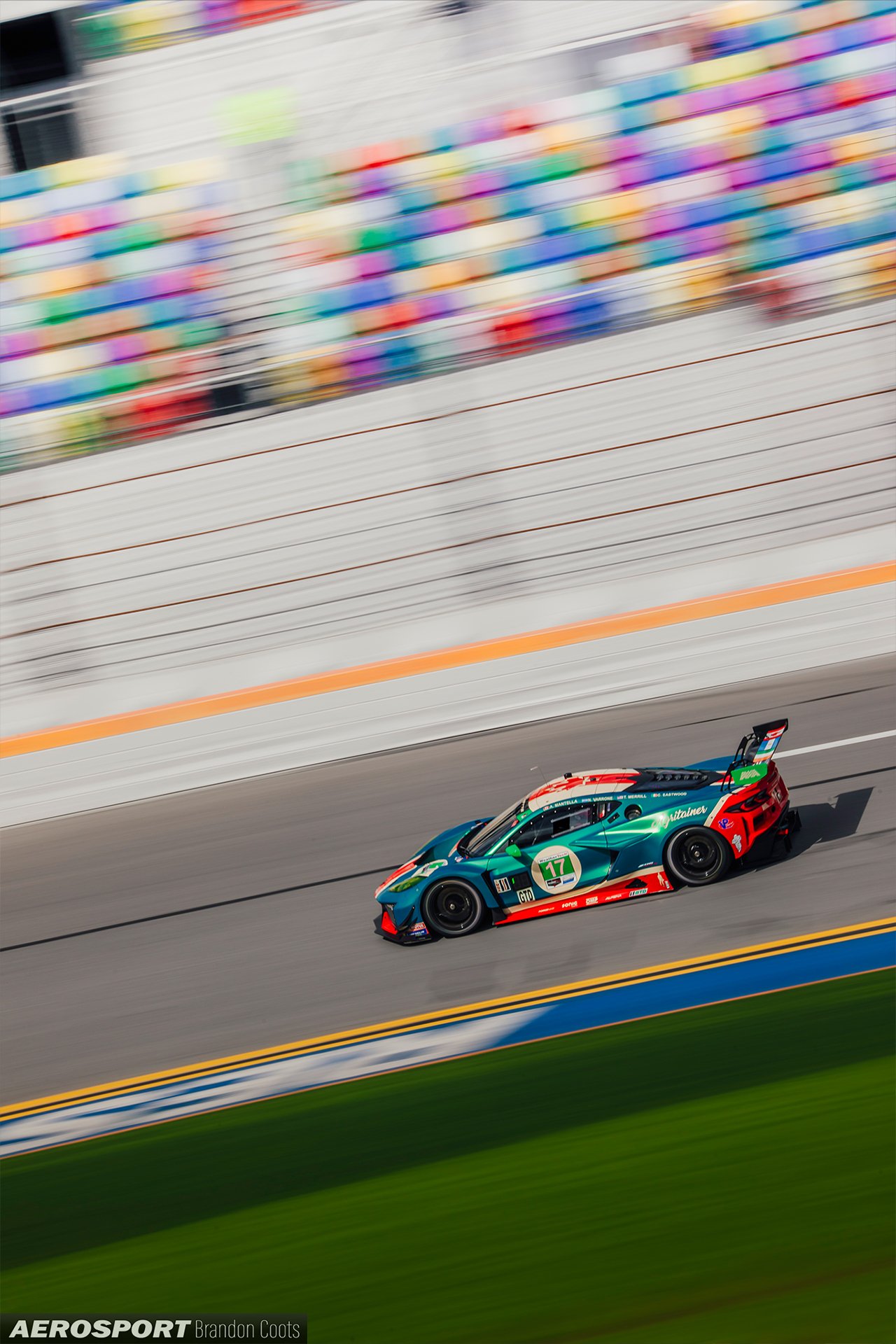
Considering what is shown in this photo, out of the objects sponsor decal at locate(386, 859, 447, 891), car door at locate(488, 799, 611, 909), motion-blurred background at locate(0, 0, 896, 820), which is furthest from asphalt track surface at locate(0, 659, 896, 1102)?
motion-blurred background at locate(0, 0, 896, 820)

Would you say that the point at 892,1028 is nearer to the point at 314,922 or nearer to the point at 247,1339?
the point at 247,1339

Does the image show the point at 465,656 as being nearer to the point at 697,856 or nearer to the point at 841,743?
the point at 841,743

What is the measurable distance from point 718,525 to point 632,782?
5.91 meters

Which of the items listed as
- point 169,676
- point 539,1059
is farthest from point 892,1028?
point 169,676

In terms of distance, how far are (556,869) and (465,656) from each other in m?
4.60

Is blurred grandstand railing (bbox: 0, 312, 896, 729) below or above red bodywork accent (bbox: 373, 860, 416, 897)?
→ above

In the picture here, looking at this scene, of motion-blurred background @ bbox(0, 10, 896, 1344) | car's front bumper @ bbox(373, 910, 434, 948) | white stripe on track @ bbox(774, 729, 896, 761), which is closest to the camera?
car's front bumper @ bbox(373, 910, 434, 948)

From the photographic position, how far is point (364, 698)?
11641 mm

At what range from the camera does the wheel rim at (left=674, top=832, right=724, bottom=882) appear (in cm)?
719

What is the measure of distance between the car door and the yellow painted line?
0.68 metres

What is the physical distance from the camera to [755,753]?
7.40 m

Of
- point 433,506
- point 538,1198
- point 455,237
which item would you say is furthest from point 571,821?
point 455,237

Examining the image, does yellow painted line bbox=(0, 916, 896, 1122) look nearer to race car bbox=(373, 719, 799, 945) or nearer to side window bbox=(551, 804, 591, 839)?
race car bbox=(373, 719, 799, 945)

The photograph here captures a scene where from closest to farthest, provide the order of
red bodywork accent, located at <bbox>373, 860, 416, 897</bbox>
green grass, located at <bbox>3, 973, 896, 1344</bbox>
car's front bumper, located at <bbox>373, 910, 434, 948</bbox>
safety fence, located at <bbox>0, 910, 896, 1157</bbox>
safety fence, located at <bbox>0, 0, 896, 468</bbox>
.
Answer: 1. green grass, located at <bbox>3, 973, 896, 1344</bbox>
2. safety fence, located at <bbox>0, 910, 896, 1157</bbox>
3. car's front bumper, located at <bbox>373, 910, 434, 948</bbox>
4. red bodywork accent, located at <bbox>373, 860, 416, 897</bbox>
5. safety fence, located at <bbox>0, 0, 896, 468</bbox>
